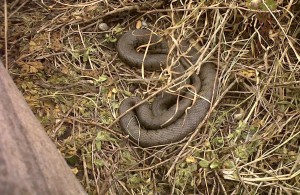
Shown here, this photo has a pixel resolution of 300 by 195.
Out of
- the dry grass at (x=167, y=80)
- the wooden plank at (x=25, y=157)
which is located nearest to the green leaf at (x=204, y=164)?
the dry grass at (x=167, y=80)

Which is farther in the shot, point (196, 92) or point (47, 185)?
point (196, 92)

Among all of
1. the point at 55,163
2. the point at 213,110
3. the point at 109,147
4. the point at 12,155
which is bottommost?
the point at 109,147

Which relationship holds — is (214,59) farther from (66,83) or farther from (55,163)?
(55,163)

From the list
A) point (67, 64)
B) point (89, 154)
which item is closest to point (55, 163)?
point (89, 154)

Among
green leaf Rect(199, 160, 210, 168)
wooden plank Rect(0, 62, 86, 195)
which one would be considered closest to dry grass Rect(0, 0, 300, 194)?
green leaf Rect(199, 160, 210, 168)

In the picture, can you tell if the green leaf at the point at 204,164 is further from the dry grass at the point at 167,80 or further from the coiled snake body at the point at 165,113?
the coiled snake body at the point at 165,113

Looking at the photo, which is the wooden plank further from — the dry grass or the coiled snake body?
the coiled snake body

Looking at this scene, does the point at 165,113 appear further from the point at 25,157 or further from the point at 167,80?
the point at 25,157
